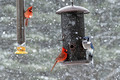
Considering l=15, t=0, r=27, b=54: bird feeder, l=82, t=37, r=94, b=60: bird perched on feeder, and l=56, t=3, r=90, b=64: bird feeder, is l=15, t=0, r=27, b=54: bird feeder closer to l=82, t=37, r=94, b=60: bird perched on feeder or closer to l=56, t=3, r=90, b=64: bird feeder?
l=56, t=3, r=90, b=64: bird feeder

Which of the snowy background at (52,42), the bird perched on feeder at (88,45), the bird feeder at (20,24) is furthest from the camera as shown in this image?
the snowy background at (52,42)

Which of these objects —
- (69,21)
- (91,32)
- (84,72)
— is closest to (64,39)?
(69,21)

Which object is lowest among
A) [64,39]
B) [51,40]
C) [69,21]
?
[51,40]

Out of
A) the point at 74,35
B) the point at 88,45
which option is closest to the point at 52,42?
the point at 74,35

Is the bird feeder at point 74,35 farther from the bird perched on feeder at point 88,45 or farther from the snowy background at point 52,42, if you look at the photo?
the snowy background at point 52,42

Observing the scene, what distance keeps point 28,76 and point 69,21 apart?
213 inches

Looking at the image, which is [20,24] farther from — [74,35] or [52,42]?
[52,42]

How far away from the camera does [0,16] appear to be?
9430mm

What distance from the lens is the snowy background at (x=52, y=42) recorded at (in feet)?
29.7

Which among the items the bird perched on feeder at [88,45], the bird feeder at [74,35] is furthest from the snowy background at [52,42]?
the bird perched on feeder at [88,45]

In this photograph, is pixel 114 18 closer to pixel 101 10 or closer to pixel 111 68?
pixel 101 10

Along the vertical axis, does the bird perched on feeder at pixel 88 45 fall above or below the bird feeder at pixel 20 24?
below

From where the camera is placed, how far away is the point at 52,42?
923cm

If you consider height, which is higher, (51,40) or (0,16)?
(0,16)
